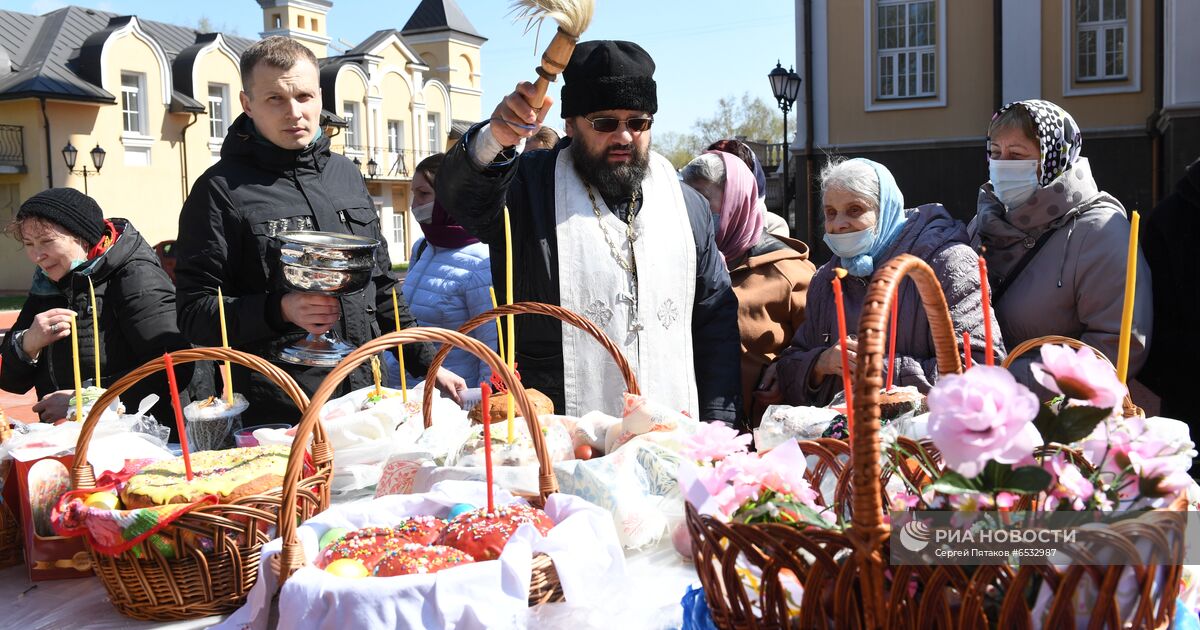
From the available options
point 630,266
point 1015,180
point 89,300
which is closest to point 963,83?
point 1015,180

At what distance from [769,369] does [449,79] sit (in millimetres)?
38004

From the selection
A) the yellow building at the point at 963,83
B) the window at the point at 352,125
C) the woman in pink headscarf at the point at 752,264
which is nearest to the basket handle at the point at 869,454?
the woman in pink headscarf at the point at 752,264

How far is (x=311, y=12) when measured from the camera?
3228 cm

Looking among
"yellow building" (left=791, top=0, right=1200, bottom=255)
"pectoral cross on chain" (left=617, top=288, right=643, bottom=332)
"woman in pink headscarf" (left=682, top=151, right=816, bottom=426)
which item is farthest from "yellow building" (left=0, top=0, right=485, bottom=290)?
"pectoral cross on chain" (left=617, top=288, right=643, bottom=332)

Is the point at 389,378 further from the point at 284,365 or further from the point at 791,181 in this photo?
the point at 791,181

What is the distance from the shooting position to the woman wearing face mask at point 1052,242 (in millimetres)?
2555

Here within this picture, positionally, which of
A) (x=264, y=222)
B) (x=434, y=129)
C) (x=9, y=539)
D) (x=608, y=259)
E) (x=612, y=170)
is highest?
(x=434, y=129)

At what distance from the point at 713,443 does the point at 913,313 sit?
1.25m

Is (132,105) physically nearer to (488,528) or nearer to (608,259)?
(608,259)

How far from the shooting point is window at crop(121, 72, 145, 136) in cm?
2377

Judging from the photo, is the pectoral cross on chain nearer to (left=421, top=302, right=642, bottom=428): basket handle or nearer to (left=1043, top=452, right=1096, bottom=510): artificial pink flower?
(left=421, top=302, right=642, bottom=428): basket handle

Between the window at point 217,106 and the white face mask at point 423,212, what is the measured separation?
940 inches

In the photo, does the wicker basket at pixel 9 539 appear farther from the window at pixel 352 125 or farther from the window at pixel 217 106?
the window at pixel 352 125

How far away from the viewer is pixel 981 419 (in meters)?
0.90
